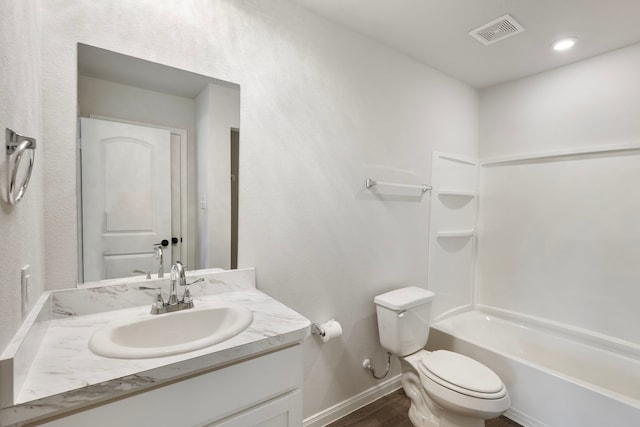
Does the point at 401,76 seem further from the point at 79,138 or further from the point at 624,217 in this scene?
the point at 79,138

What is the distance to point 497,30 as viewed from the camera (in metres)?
1.83

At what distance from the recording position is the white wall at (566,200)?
2.01 metres

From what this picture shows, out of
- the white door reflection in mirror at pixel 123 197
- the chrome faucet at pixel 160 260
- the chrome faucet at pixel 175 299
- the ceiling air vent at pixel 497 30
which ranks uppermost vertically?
the ceiling air vent at pixel 497 30

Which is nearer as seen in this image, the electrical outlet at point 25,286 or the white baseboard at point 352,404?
the electrical outlet at point 25,286

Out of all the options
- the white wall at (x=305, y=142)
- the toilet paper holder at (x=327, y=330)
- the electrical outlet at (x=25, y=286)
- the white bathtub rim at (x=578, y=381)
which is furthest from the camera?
the toilet paper holder at (x=327, y=330)

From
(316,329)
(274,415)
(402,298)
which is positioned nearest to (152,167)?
(274,415)

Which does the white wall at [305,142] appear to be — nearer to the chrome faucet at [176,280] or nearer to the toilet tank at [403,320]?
the toilet tank at [403,320]

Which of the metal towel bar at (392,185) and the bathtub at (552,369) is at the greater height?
the metal towel bar at (392,185)

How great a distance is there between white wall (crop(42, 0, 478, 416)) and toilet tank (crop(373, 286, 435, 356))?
0.13 m

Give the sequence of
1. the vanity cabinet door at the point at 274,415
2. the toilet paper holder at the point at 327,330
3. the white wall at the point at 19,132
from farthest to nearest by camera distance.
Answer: the toilet paper holder at the point at 327,330 → the vanity cabinet door at the point at 274,415 → the white wall at the point at 19,132

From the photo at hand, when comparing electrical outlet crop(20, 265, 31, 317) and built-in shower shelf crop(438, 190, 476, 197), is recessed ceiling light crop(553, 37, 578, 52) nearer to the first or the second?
built-in shower shelf crop(438, 190, 476, 197)

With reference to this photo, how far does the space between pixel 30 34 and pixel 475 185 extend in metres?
3.02

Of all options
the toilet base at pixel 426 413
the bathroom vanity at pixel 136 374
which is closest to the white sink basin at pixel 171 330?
the bathroom vanity at pixel 136 374

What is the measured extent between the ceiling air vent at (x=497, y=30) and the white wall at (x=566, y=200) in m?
0.82
